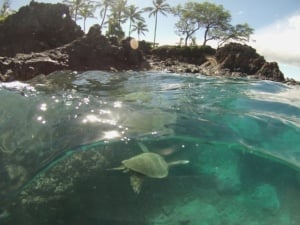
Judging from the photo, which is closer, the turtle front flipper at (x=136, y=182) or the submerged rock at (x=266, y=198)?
the turtle front flipper at (x=136, y=182)

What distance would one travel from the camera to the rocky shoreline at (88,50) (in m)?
22.2

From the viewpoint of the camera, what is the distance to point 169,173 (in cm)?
608

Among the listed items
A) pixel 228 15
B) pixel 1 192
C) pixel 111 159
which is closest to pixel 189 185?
pixel 111 159

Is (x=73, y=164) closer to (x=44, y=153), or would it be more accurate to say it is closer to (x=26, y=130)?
(x=44, y=153)

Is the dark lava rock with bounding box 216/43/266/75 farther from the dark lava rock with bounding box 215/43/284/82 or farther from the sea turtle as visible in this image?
the sea turtle

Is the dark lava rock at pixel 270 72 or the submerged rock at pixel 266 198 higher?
the dark lava rock at pixel 270 72

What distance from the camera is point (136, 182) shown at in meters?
5.93

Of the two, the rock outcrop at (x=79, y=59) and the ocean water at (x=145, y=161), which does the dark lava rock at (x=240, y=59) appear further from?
the ocean water at (x=145, y=161)

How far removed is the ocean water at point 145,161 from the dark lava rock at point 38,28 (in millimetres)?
21970

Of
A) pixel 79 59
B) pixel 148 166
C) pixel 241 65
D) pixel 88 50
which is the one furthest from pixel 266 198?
pixel 241 65

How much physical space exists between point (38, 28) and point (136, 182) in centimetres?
2837

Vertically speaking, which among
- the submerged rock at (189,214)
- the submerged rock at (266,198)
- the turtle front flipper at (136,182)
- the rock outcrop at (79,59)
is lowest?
the submerged rock at (189,214)

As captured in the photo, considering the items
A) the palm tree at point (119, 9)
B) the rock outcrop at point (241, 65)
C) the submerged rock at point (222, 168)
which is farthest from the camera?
the palm tree at point (119, 9)

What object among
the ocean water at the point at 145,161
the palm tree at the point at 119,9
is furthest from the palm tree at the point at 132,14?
the ocean water at the point at 145,161
